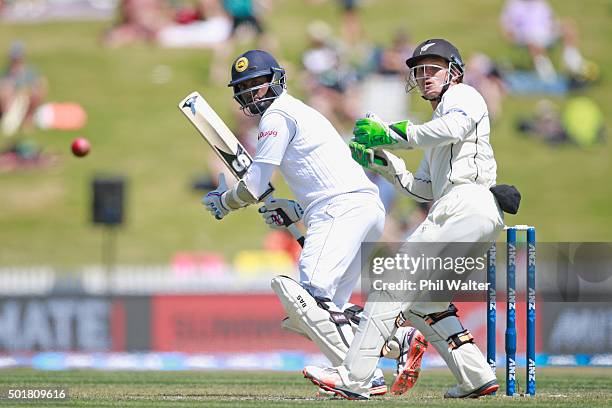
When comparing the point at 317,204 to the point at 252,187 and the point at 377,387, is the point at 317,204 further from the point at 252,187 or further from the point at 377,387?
the point at 377,387

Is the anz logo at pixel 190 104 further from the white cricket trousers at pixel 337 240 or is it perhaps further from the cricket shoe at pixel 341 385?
the cricket shoe at pixel 341 385

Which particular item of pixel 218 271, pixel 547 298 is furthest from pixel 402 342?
pixel 218 271

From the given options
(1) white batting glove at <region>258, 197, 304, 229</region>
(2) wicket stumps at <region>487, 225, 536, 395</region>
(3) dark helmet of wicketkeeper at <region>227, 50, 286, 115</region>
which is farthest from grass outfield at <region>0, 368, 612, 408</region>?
(3) dark helmet of wicketkeeper at <region>227, 50, 286, 115</region>

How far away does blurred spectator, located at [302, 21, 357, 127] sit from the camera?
69.8 ft

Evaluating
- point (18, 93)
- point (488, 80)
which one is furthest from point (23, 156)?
point (488, 80)

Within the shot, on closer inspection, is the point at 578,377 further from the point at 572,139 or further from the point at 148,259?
the point at 572,139

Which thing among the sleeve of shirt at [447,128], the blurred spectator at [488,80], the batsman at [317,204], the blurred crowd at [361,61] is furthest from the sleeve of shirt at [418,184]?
the blurred spectator at [488,80]

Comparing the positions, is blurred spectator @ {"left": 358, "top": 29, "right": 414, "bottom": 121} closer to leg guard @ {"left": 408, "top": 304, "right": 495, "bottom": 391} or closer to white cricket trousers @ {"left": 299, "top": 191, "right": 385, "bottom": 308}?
white cricket trousers @ {"left": 299, "top": 191, "right": 385, "bottom": 308}

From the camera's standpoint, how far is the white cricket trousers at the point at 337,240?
6.96 meters

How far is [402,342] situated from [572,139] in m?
15.5

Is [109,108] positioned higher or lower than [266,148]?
higher

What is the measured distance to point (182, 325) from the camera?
14984 millimetres

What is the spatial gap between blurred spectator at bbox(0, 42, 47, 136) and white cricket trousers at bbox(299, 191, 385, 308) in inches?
624

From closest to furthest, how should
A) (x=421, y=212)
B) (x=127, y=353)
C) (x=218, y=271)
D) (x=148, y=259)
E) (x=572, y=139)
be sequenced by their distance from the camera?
(x=127, y=353)
(x=218, y=271)
(x=421, y=212)
(x=148, y=259)
(x=572, y=139)
